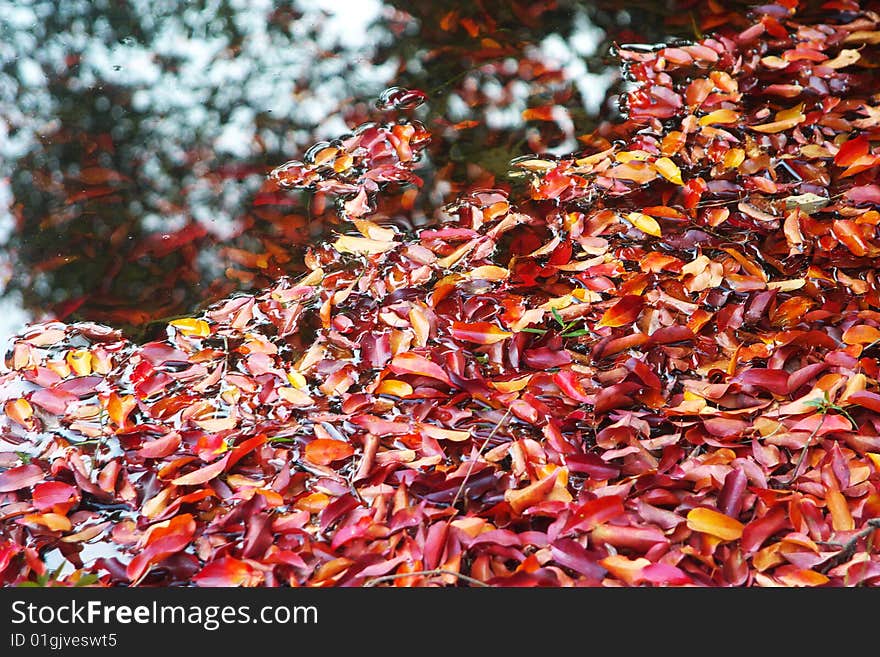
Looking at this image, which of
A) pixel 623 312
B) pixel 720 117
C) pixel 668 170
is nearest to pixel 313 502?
pixel 623 312

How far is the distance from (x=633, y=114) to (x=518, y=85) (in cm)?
40

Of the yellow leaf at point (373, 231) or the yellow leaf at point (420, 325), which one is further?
the yellow leaf at point (373, 231)

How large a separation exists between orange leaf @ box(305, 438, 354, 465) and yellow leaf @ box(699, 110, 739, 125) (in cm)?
157

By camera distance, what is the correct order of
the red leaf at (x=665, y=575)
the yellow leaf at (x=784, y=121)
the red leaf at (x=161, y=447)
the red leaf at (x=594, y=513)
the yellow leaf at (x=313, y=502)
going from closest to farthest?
1. the red leaf at (x=665, y=575)
2. the red leaf at (x=594, y=513)
3. the yellow leaf at (x=313, y=502)
4. the red leaf at (x=161, y=447)
5. the yellow leaf at (x=784, y=121)

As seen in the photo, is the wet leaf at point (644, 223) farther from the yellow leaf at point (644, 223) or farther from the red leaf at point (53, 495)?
the red leaf at point (53, 495)

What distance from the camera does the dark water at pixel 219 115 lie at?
205 cm

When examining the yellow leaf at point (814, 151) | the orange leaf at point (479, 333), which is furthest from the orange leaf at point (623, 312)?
the yellow leaf at point (814, 151)

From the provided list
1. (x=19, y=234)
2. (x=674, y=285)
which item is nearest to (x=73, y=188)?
(x=19, y=234)

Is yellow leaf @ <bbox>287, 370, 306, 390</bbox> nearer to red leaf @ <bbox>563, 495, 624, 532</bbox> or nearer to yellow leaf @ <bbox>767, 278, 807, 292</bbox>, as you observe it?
red leaf @ <bbox>563, 495, 624, 532</bbox>

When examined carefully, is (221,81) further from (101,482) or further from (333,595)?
(333,595)

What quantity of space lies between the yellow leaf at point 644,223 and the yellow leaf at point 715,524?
917 millimetres

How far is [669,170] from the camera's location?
2203 millimetres

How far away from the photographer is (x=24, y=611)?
1.24 m

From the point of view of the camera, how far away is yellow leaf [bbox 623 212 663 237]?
2025mm
